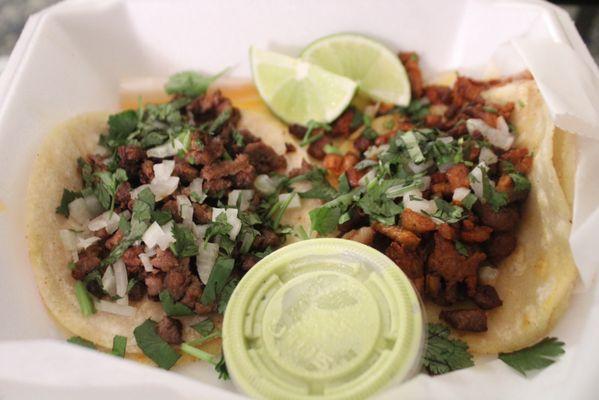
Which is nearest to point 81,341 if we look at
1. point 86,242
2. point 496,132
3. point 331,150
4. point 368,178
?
point 86,242

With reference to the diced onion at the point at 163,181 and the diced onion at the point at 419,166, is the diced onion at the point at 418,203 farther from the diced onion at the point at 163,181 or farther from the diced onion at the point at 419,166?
the diced onion at the point at 163,181

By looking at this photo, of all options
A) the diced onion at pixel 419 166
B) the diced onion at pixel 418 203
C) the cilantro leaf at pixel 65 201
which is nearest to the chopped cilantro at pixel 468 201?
the diced onion at pixel 418 203

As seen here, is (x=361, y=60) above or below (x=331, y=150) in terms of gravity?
above

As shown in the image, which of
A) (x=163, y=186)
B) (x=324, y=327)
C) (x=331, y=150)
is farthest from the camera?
(x=331, y=150)

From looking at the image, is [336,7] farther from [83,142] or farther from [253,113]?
[83,142]

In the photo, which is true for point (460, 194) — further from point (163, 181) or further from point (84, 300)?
point (84, 300)

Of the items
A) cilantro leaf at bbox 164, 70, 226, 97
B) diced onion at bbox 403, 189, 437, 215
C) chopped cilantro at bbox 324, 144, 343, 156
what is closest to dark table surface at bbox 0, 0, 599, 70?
cilantro leaf at bbox 164, 70, 226, 97

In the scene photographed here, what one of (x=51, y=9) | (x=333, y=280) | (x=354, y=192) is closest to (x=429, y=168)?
(x=354, y=192)
